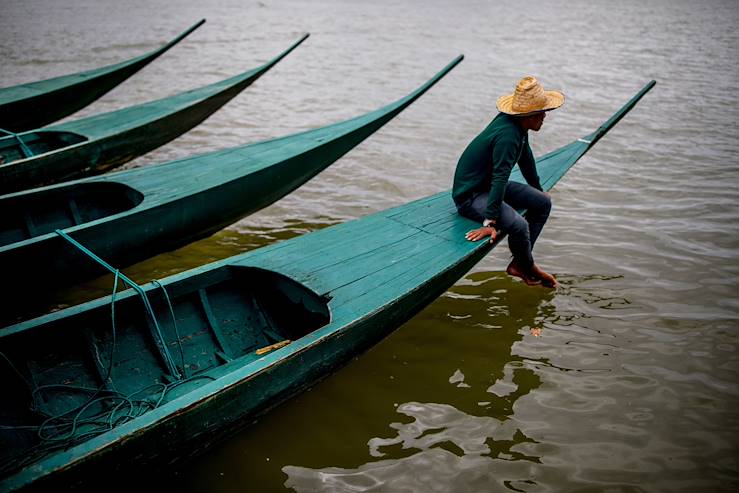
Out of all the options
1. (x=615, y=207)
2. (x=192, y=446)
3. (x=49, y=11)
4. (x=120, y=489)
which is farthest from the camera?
(x=49, y=11)

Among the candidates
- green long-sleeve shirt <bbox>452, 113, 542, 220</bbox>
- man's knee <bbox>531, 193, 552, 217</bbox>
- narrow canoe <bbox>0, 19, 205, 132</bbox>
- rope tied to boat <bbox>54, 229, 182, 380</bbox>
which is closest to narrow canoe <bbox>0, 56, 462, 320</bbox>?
rope tied to boat <bbox>54, 229, 182, 380</bbox>

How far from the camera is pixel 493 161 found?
410 cm

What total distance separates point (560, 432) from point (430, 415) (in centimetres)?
88

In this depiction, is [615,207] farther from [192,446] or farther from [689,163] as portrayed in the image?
[192,446]

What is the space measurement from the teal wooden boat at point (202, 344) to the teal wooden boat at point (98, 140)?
2.83 metres

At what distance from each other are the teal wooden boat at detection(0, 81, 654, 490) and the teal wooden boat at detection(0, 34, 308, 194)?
112 inches

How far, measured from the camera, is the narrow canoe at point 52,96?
7477 millimetres

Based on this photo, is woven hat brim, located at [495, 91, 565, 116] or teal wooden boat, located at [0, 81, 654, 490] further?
woven hat brim, located at [495, 91, 565, 116]

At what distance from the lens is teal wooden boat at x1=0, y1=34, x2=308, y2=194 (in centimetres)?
551

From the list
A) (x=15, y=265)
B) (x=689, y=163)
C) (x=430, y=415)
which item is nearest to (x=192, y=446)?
(x=430, y=415)

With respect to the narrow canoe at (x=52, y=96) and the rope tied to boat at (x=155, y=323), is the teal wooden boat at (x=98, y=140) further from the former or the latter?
the rope tied to boat at (x=155, y=323)

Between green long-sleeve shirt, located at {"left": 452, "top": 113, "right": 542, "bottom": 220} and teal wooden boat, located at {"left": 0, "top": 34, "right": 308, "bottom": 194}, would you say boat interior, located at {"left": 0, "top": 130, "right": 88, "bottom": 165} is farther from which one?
green long-sleeve shirt, located at {"left": 452, "top": 113, "right": 542, "bottom": 220}

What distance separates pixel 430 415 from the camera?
3945 millimetres

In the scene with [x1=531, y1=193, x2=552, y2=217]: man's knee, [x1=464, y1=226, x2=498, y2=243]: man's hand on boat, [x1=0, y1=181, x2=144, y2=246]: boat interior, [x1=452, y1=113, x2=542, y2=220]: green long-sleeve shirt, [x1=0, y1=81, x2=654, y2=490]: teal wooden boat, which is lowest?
[x1=0, y1=81, x2=654, y2=490]: teal wooden boat
